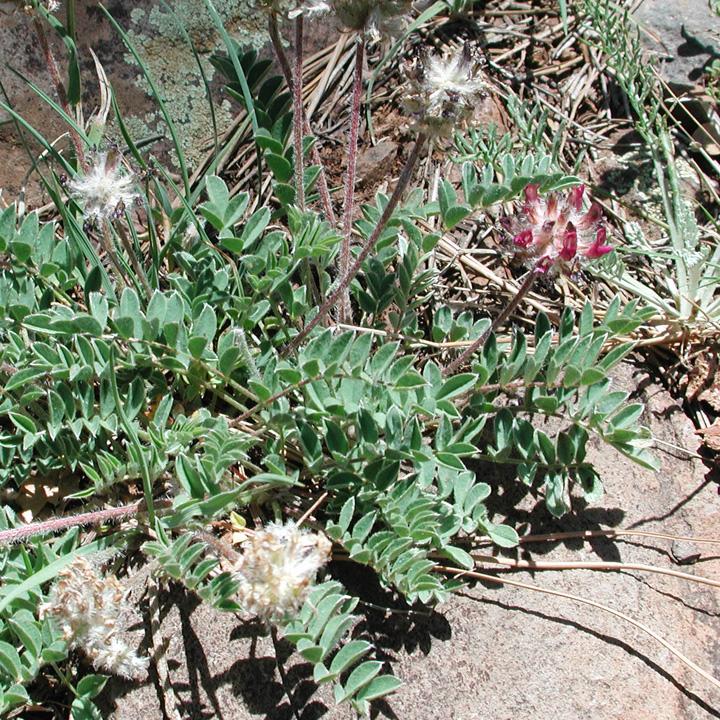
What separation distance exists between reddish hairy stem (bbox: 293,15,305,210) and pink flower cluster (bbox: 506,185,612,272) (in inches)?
26.0

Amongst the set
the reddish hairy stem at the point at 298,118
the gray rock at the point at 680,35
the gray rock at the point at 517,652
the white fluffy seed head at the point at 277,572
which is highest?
the gray rock at the point at 680,35

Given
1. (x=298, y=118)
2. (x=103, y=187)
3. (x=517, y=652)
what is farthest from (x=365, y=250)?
(x=517, y=652)

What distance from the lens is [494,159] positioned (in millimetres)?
3318

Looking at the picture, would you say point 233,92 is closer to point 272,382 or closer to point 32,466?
point 272,382

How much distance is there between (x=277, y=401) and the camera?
267cm

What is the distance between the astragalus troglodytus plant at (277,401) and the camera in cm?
226

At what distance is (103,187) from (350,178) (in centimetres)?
69

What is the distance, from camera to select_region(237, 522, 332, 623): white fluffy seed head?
1.90 metres

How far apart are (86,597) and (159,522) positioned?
0.88ft

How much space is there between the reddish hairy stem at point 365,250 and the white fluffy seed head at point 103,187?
633 millimetres

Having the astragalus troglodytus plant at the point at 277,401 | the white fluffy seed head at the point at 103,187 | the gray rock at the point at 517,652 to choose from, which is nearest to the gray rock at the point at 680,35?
the astragalus troglodytus plant at the point at 277,401

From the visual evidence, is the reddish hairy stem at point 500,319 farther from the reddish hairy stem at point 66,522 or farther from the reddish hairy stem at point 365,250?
the reddish hairy stem at point 66,522

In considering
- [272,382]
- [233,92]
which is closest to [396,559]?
[272,382]

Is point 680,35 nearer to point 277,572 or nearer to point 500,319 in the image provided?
point 500,319
